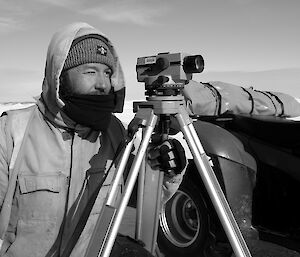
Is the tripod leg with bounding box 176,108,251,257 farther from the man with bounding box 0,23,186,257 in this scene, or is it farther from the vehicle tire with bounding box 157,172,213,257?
the vehicle tire with bounding box 157,172,213,257

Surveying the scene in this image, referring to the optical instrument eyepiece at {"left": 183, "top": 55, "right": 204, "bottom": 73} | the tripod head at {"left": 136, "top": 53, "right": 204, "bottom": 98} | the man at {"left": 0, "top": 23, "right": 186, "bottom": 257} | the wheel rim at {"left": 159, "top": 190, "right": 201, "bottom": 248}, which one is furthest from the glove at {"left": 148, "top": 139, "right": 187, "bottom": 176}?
the wheel rim at {"left": 159, "top": 190, "right": 201, "bottom": 248}

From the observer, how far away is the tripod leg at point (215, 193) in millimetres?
2277

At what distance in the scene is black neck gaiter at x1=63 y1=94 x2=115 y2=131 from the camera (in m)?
2.65

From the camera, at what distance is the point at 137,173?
234cm

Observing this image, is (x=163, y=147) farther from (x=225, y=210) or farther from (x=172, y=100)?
(x=225, y=210)

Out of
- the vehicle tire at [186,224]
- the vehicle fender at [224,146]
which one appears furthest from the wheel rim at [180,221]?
the vehicle fender at [224,146]

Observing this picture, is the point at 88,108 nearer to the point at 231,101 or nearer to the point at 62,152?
the point at 62,152

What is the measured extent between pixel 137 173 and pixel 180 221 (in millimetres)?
2329

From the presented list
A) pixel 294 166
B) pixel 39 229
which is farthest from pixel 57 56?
pixel 294 166

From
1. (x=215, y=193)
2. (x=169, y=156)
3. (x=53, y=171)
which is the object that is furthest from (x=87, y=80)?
(x=215, y=193)

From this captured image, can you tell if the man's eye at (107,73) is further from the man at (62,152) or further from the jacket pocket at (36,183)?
the jacket pocket at (36,183)

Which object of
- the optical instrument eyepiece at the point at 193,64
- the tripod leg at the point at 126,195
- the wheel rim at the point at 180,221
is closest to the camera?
the tripod leg at the point at 126,195

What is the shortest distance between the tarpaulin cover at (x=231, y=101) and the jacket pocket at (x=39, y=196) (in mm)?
1890

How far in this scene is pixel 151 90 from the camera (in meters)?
2.50
